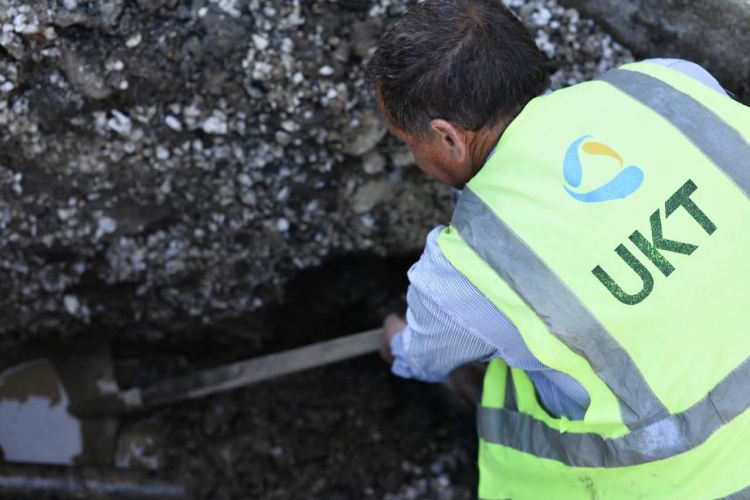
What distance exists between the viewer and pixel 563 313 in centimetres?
117

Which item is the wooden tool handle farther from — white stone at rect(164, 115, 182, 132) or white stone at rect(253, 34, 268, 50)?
white stone at rect(253, 34, 268, 50)

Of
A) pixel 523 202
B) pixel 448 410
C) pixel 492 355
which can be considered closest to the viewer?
pixel 523 202

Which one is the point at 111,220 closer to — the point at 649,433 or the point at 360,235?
the point at 360,235

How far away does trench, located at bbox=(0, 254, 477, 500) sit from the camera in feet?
7.41

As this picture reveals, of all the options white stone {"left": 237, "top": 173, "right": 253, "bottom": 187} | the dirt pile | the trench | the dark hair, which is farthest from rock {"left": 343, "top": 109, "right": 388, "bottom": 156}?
the dark hair

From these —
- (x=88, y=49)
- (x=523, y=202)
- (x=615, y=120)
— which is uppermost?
(x=615, y=120)

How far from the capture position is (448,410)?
91.9 inches

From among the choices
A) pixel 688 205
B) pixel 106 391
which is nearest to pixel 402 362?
pixel 688 205

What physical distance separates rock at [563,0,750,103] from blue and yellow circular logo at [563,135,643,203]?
0.76 metres

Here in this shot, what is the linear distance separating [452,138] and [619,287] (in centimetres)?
41

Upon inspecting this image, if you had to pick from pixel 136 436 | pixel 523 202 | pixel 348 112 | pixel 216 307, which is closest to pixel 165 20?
pixel 348 112

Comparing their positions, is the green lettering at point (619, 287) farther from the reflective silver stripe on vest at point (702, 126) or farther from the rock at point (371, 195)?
the rock at point (371, 195)

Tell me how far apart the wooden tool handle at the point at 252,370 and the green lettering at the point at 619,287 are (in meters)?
0.93

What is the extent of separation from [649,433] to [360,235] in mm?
1034
